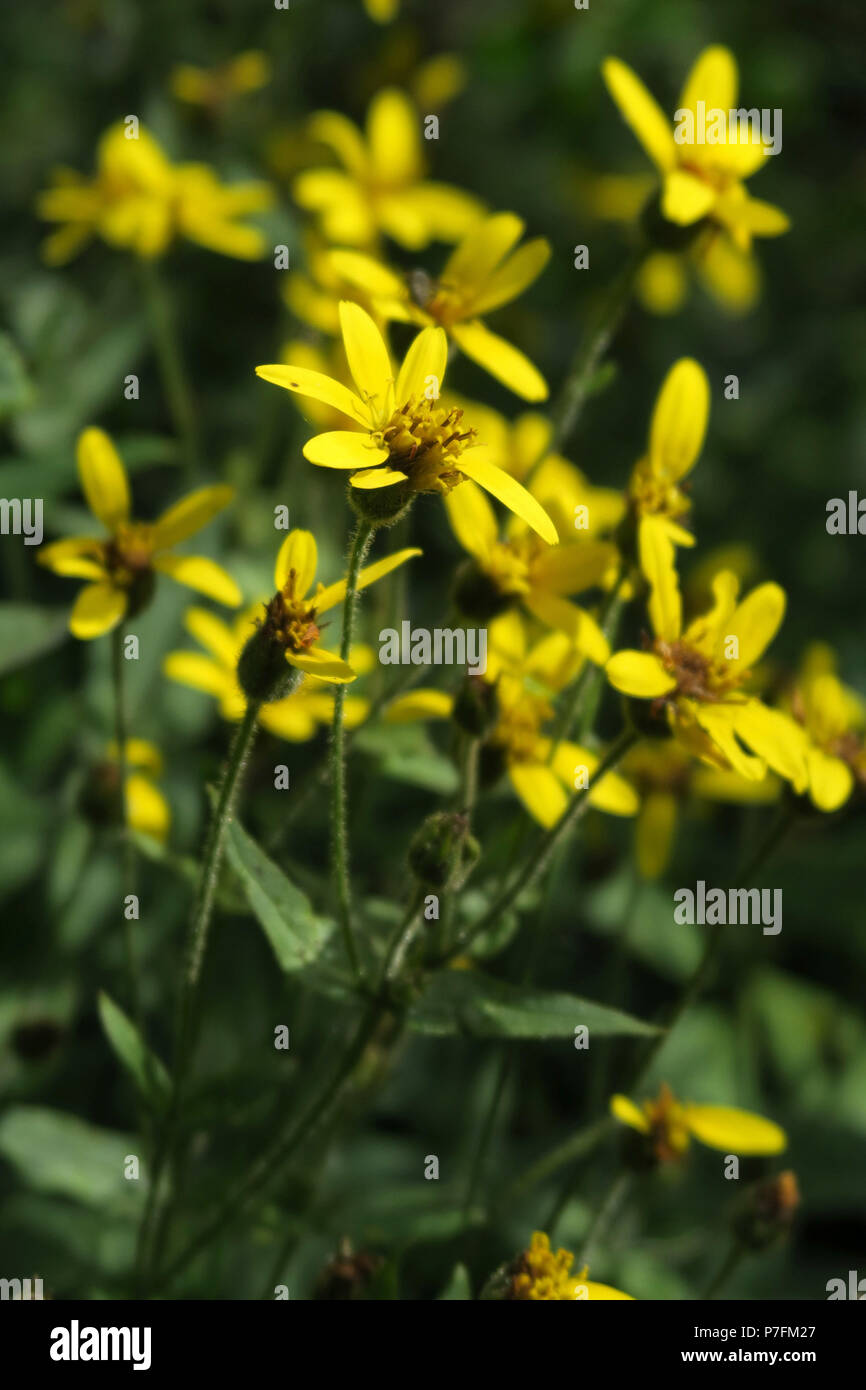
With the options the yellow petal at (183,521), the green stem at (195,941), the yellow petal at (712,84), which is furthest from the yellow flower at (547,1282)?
the yellow petal at (712,84)

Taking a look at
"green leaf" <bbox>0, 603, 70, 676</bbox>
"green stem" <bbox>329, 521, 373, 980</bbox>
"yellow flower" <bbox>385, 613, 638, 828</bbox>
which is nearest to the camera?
"green stem" <bbox>329, 521, 373, 980</bbox>

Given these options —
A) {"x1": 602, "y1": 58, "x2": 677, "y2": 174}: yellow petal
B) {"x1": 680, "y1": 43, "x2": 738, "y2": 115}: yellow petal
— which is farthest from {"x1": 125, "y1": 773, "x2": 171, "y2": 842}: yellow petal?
{"x1": 680, "y1": 43, "x2": 738, "y2": 115}: yellow petal

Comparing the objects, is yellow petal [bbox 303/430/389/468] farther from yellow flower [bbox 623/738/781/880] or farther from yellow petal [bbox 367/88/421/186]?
yellow petal [bbox 367/88/421/186]

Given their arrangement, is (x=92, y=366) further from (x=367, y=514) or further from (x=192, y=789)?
(x=367, y=514)

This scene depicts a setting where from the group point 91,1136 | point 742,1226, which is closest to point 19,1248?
point 91,1136

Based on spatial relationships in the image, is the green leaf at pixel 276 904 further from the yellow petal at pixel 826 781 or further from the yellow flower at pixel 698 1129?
the yellow petal at pixel 826 781

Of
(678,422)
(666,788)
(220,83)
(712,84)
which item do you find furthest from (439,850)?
(220,83)
